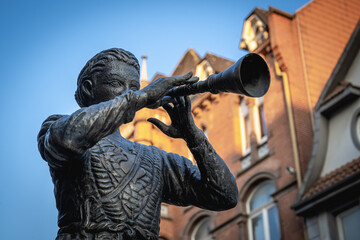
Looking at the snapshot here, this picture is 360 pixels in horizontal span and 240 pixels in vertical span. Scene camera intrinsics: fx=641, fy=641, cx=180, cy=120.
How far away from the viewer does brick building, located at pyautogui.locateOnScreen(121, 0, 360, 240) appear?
19594 millimetres

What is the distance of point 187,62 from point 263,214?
38.0 ft

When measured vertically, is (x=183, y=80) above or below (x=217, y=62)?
below

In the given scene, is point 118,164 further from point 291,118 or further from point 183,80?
point 291,118

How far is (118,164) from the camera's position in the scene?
370cm

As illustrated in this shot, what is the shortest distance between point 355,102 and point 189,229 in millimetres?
9714

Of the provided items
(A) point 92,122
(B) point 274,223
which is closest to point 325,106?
(B) point 274,223

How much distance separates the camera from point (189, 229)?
78.2ft

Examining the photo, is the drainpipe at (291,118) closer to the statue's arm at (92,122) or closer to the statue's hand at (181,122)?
the statue's hand at (181,122)

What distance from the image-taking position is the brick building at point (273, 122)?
19594mm

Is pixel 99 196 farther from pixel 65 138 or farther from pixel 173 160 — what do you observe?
pixel 173 160

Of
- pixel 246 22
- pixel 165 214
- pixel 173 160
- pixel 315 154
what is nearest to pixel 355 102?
pixel 315 154

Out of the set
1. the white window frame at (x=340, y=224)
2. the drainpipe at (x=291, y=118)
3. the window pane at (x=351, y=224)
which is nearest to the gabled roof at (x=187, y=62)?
the drainpipe at (x=291, y=118)

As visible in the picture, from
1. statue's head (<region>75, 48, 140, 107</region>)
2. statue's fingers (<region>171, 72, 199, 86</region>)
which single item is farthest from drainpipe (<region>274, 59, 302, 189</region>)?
statue's fingers (<region>171, 72, 199, 86</region>)

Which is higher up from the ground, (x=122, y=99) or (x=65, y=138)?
(x=122, y=99)
